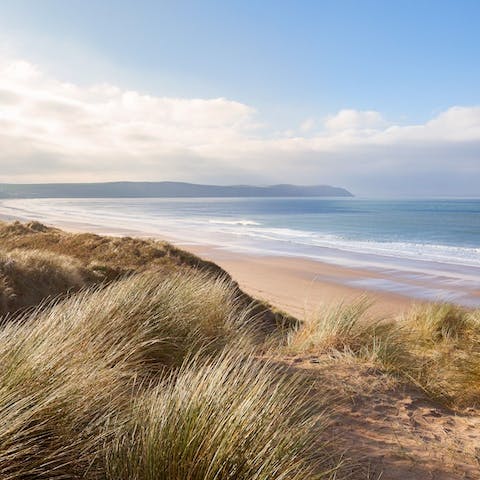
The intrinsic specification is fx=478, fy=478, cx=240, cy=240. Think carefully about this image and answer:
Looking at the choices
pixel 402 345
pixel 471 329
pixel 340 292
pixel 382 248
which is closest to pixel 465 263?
pixel 382 248

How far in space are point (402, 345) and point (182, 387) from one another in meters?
3.73

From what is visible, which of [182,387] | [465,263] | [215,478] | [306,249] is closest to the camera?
[215,478]

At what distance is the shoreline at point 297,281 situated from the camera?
16750 millimetres

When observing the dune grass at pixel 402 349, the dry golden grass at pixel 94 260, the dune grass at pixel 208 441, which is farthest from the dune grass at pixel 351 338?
the dry golden grass at pixel 94 260

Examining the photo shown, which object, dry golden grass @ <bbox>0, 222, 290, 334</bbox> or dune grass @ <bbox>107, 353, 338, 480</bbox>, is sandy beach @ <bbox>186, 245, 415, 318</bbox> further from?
dune grass @ <bbox>107, 353, 338, 480</bbox>

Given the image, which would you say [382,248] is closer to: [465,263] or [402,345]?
[465,263]

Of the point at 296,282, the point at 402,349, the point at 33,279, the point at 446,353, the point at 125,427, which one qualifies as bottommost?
the point at 296,282

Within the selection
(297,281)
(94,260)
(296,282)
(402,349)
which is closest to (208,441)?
(402,349)

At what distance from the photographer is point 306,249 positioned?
33.7m

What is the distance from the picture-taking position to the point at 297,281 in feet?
69.7

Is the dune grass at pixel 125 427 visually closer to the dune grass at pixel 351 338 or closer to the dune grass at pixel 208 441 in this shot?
the dune grass at pixel 208 441

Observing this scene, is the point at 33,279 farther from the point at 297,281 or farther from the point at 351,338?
the point at 297,281

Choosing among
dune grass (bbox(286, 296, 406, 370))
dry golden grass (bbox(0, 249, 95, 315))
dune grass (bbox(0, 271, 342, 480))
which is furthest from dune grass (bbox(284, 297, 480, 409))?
dry golden grass (bbox(0, 249, 95, 315))

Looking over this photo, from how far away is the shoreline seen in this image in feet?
55.0
